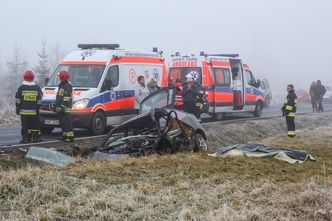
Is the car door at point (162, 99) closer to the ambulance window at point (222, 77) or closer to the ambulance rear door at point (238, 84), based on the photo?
the ambulance window at point (222, 77)

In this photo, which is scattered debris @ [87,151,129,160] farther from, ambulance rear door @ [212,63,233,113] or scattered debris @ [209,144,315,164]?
ambulance rear door @ [212,63,233,113]

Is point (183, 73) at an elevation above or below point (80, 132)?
above

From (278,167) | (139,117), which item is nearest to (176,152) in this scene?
(139,117)

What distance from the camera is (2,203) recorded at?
4969 mm

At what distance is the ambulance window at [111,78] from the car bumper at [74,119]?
102cm

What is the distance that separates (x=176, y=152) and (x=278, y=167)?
85.9 inches

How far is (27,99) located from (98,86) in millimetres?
2762

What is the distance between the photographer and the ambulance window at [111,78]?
1381 centimetres

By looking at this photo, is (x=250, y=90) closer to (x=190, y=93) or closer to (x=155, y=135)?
(x=190, y=93)

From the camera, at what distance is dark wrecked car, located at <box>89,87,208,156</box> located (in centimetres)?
898

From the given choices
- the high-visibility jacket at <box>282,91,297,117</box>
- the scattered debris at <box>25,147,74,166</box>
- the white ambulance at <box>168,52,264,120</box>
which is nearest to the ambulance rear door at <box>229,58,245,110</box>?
the white ambulance at <box>168,52,264,120</box>

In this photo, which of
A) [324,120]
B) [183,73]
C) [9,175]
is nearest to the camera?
[9,175]

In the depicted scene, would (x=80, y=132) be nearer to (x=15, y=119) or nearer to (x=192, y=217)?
(x=15, y=119)

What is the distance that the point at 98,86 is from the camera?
44.5 feet
